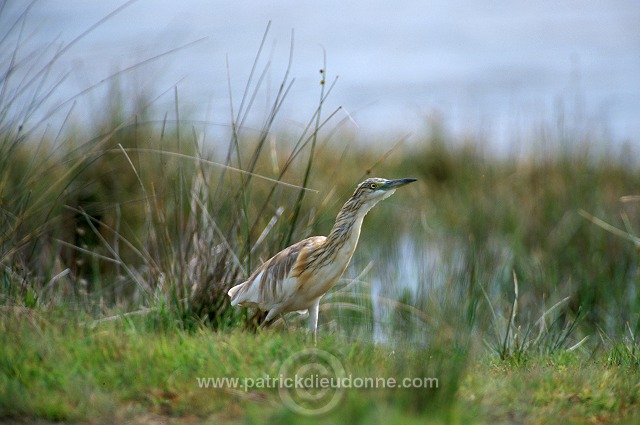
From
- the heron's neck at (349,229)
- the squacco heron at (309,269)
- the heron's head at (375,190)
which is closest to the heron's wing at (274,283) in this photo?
the squacco heron at (309,269)

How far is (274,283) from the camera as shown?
18.3 ft

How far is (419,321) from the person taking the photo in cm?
685

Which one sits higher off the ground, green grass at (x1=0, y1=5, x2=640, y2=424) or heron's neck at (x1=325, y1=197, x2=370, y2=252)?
heron's neck at (x1=325, y1=197, x2=370, y2=252)

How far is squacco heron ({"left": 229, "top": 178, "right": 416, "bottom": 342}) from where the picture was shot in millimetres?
5582

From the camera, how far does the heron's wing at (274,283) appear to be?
219 inches

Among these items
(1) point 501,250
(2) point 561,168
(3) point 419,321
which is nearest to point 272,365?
(3) point 419,321

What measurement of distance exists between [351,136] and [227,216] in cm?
649

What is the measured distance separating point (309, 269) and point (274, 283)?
252 mm

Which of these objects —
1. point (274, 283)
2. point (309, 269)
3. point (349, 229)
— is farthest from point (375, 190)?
point (274, 283)

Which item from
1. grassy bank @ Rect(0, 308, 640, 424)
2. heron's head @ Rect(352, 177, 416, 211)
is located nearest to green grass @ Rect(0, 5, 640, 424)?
grassy bank @ Rect(0, 308, 640, 424)

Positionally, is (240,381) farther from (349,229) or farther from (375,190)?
(375,190)

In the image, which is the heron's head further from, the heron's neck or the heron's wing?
the heron's wing

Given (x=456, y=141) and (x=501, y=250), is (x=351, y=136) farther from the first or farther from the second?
(x=501, y=250)

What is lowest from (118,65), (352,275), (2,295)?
(352,275)
